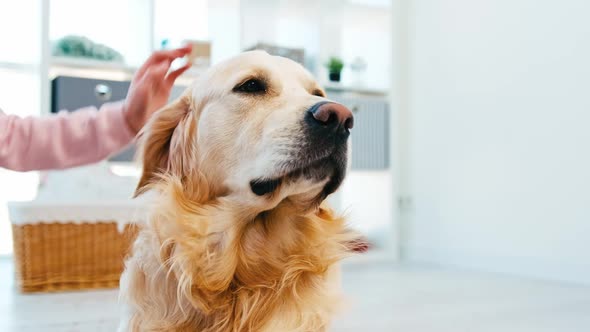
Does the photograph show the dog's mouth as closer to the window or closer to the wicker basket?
the wicker basket

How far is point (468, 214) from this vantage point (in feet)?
10.1

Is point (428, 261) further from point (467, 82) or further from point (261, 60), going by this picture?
point (261, 60)

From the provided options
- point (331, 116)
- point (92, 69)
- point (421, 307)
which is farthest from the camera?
point (92, 69)

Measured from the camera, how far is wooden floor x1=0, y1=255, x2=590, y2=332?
164 centimetres

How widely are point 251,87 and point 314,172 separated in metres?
0.25

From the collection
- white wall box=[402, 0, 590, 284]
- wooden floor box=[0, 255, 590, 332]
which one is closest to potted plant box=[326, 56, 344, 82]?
white wall box=[402, 0, 590, 284]

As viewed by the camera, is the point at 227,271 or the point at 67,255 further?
the point at 67,255

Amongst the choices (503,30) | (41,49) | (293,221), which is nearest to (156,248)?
(293,221)

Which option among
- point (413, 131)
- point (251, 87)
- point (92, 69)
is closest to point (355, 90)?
point (413, 131)

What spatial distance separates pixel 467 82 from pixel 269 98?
231 centimetres

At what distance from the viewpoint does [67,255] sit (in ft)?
7.52

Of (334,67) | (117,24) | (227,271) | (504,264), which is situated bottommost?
(504,264)

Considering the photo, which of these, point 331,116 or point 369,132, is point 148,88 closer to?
point 331,116

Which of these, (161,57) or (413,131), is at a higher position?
(161,57)
